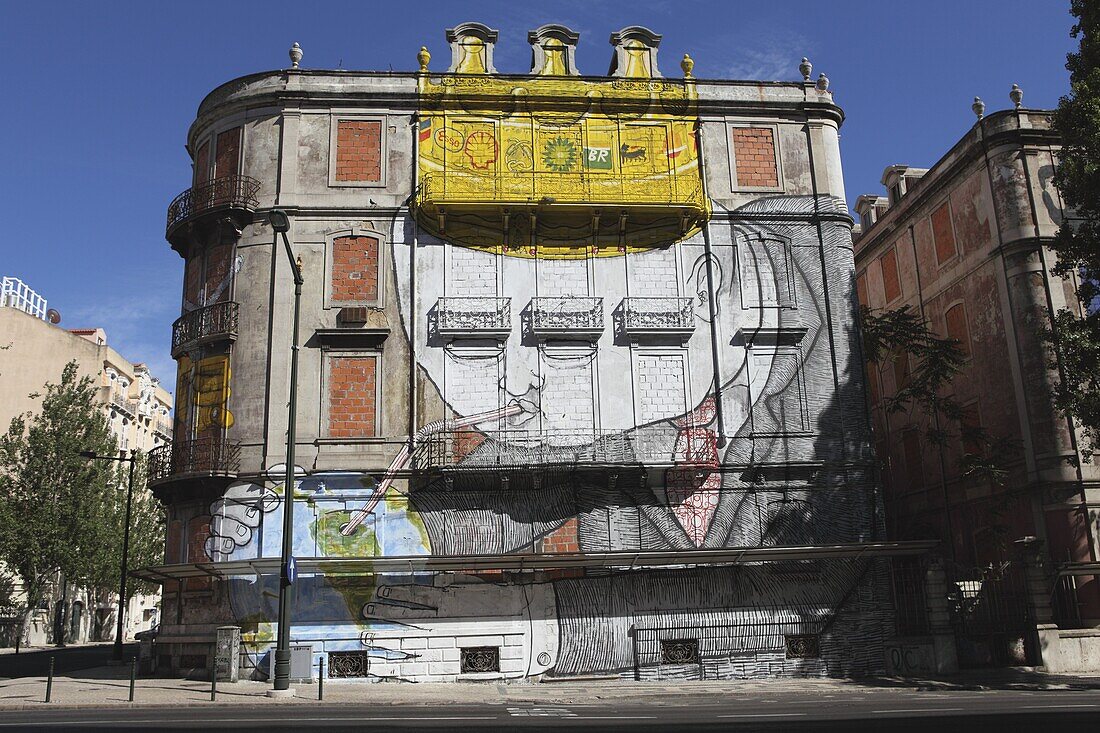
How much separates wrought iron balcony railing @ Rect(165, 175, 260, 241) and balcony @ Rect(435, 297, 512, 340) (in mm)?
6539

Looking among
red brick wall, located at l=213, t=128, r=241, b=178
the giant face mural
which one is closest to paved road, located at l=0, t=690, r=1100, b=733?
the giant face mural

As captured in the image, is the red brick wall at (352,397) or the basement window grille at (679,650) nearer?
the basement window grille at (679,650)

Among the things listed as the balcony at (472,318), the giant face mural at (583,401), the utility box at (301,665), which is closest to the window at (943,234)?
the giant face mural at (583,401)

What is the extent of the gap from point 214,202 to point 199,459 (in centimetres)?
772

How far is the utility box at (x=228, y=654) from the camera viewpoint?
23047mm

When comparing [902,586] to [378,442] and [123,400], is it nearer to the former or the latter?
[378,442]

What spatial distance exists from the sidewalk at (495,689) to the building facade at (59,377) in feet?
105

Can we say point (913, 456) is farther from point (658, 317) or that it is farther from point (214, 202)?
point (214, 202)

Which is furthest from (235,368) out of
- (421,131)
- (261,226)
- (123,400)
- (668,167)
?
(123,400)

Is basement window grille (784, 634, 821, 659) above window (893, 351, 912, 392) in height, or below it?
below

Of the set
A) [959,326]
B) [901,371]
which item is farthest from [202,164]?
[901,371]

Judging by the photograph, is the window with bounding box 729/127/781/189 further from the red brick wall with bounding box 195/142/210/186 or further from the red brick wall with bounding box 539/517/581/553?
the red brick wall with bounding box 195/142/210/186

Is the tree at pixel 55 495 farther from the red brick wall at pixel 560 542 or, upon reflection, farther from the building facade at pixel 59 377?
the red brick wall at pixel 560 542

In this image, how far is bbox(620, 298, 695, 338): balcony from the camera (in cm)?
2639
